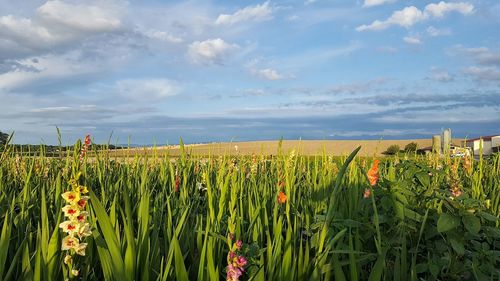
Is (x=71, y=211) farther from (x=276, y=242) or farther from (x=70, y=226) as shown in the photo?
(x=276, y=242)

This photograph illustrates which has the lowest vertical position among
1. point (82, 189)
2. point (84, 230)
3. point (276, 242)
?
point (276, 242)

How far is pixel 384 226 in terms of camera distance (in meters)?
3.05

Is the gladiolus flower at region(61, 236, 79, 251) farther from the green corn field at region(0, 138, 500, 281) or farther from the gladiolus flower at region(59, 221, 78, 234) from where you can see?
the green corn field at region(0, 138, 500, 281)

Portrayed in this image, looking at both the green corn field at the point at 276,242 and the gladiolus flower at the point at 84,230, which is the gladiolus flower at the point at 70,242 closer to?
the gladiolus flower at the point at 84,230

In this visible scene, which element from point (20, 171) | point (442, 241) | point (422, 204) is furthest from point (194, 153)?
point (442, 241)

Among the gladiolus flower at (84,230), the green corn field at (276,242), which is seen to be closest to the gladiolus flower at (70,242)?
the gladiolus flower at (84,230)

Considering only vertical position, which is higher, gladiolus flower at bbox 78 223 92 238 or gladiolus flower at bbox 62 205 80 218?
gladiolus flower at bbox 62 205 80 218

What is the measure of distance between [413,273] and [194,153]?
197 inches

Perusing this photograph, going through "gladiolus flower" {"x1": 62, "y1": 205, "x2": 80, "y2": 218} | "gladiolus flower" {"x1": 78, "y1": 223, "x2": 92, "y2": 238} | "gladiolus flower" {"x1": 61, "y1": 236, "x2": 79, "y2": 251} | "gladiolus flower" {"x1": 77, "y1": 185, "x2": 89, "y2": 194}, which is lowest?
"gladiolus flower" {"x1": 61, "y1": 236, "x2": 79, "y2": 251}

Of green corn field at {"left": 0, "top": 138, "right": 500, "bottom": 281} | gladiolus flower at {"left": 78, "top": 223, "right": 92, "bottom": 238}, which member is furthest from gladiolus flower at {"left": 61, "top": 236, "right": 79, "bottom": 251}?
green corn field at {"left": 0, "top": 138, "right": 500, "bottom": 281}

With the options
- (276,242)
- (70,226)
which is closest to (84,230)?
(70,226)

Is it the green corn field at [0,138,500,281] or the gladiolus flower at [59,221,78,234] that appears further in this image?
the green corn field at [0,138,500,281]

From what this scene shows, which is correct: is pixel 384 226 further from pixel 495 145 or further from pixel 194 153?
pixel 495 145

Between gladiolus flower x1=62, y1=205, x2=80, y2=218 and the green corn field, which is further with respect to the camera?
the green corn field
